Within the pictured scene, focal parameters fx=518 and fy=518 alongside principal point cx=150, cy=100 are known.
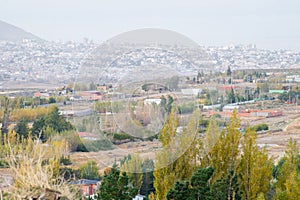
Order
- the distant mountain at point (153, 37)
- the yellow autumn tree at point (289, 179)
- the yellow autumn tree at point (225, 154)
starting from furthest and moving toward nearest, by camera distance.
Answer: the yellow autumn tree at point (225, 154) < the yellow autumn tree at point (289, 179) < the distant mountain at point (153, 37)

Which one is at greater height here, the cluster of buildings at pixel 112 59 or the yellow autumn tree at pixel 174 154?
the cluster of buildings at pixel 112 59

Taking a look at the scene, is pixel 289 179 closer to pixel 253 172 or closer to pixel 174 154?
pixel 253 172

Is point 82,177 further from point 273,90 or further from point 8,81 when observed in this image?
point 8,81

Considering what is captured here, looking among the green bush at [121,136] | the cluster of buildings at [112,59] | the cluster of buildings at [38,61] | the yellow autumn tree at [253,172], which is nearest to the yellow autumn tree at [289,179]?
the yellow autumn tree at [253,172]

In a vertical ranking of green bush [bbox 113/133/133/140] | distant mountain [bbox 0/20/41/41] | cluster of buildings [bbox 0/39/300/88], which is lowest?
green bush [bbox 113/133/133/140]

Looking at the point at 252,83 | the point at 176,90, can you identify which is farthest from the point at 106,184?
the point at 252,83

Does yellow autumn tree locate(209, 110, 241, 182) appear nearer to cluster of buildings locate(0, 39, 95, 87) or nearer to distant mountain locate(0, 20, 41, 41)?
cluster of buildings locate(0, 39, 95, 87)

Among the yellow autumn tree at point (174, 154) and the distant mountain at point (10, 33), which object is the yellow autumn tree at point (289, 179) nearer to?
the yellow autumn tree at point (174, 154)

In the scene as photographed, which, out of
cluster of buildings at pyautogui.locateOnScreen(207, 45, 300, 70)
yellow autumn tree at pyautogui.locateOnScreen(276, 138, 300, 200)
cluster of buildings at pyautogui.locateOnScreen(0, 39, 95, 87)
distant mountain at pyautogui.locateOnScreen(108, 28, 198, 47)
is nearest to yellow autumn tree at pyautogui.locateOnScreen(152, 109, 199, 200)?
distant mountain at pyautogui.locateOnScreen(108, 28, 198, 47)

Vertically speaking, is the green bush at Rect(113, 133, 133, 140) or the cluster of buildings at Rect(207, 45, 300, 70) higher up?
the cluster of buildings at Rect(207, 45, 300, 70)

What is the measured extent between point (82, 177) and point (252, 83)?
2236 centimetres

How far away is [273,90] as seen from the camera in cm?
2739

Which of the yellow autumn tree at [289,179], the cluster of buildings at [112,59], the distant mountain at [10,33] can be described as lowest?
the yellow autumn tree at [289,179]

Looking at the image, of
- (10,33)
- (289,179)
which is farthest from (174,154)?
(10,33)
